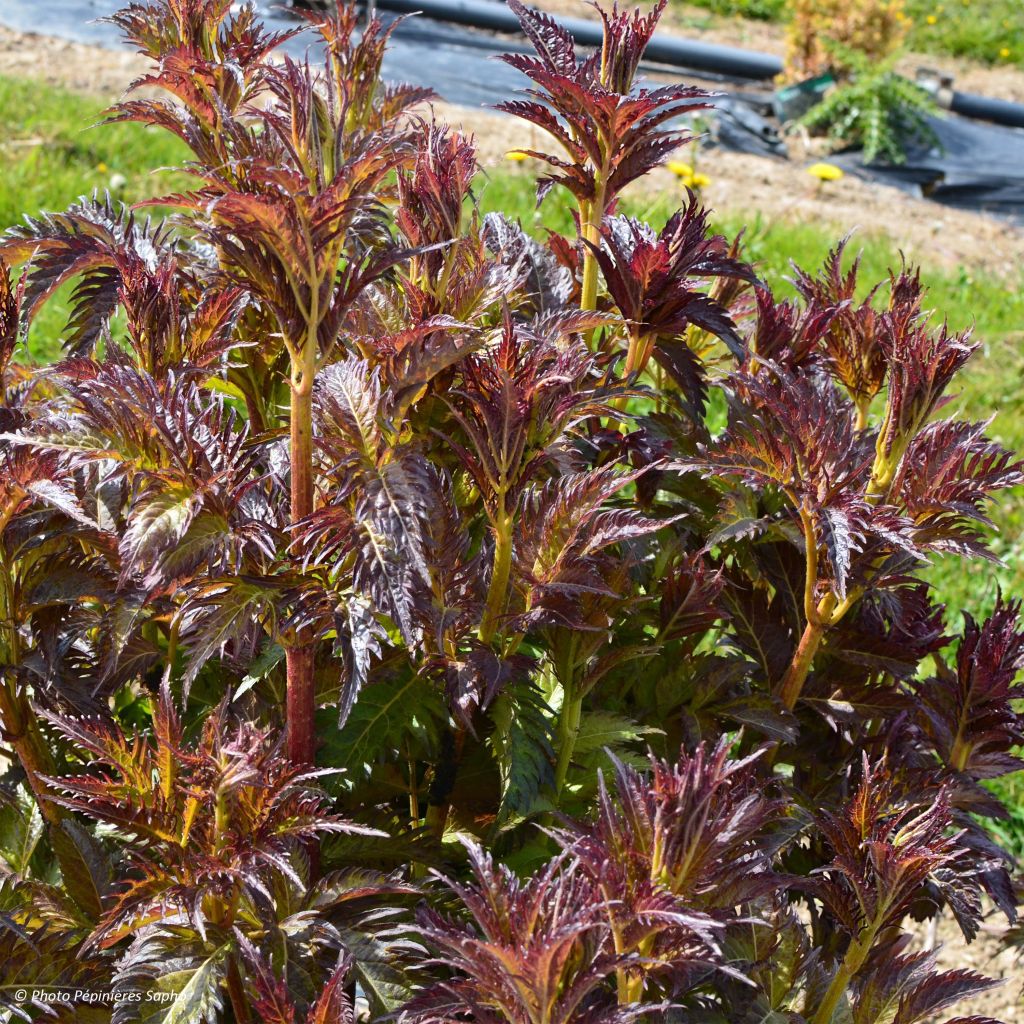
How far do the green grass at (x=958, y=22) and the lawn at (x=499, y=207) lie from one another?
6.17 m

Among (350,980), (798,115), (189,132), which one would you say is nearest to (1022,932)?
(350,980)

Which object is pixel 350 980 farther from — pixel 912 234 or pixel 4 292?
pixel 912 234

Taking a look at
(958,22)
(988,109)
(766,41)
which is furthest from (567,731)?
(958,22)

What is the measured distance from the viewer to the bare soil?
7.01 meters

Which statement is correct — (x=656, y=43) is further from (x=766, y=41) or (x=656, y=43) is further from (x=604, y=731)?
(x=604, y=731)

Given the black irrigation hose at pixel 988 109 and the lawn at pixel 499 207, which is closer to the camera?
the lawn at pixel 499 207

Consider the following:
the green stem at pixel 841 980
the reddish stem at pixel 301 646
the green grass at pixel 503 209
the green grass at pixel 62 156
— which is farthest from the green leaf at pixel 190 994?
the green grass at pixel 62 156

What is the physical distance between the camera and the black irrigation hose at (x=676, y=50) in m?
9.92

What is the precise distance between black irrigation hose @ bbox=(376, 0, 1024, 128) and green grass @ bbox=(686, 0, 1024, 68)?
1493 mm

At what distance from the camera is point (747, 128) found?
29.3 ft

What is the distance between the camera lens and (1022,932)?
1.80 m

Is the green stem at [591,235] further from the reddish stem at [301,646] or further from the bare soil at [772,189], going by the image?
the bare soil at [772,189]

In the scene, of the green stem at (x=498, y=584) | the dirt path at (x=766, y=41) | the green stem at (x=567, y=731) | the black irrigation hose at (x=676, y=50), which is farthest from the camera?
the dirt path at (x=766, y=41)

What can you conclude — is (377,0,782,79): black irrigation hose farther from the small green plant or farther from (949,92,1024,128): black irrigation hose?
(949,92,1024,128): black irrigation hose
